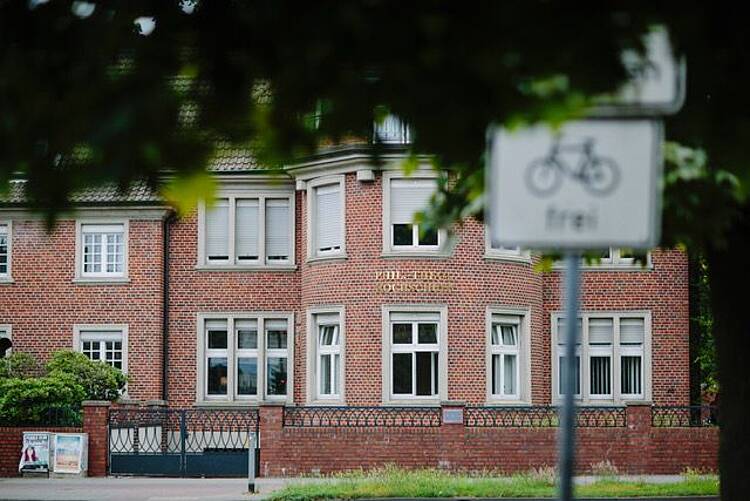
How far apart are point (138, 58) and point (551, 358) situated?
28910mm

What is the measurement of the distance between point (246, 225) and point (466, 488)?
12.3 metres

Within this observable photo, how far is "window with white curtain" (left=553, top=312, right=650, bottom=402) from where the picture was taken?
33.2m

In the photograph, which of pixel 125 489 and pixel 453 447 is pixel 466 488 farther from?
pixel 125 489

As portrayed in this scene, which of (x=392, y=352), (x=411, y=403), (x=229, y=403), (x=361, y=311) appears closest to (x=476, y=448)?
(x=411, y=403)

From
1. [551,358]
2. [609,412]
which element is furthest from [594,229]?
[551,358]

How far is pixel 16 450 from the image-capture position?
28000 mm

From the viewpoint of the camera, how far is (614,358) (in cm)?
3328

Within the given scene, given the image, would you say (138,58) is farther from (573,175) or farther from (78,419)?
(78,419)

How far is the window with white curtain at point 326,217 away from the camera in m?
31.4

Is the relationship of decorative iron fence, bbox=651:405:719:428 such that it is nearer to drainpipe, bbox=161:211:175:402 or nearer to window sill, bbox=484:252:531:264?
window sill, bbox=484:252:531:264

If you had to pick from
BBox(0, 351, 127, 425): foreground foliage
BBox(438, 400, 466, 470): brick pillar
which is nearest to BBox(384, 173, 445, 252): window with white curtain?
BBox(438, 400, 466, 470): brick pillar

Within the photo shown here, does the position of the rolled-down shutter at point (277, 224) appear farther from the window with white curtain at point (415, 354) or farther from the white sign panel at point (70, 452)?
the white sign panel at point (70, 452)

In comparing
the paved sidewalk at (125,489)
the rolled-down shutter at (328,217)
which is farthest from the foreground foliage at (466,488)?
the rolled-down shutter at (328,217)

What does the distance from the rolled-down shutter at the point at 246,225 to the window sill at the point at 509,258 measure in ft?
19.1
